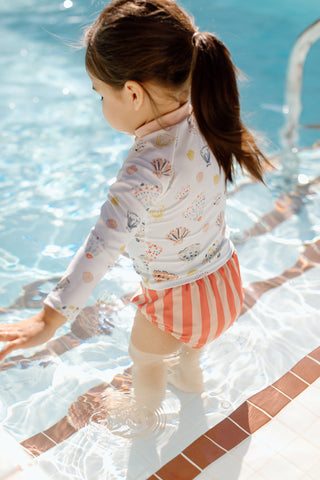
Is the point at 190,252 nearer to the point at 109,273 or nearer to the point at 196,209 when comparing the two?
the point at 196,209

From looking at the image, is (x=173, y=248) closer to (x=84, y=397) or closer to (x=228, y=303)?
(x=228, y=303)

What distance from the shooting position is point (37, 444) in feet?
5.73

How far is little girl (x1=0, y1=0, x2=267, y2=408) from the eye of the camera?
1.28 m

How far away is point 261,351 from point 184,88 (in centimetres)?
111

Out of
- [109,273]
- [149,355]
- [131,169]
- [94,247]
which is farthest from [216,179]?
[109,273]

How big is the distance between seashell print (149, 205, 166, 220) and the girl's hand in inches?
14.2

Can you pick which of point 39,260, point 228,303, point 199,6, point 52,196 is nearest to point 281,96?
point 199,6

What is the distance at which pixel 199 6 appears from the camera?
19.0 ft

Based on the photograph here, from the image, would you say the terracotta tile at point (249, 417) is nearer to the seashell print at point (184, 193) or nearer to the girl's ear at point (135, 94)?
the seashell print at point (184, 193)

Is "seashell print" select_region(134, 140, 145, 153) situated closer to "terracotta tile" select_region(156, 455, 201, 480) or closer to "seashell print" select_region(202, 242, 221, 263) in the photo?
"seashell print" select_region(202, 242, 221, 263)

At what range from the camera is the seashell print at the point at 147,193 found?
130 cm

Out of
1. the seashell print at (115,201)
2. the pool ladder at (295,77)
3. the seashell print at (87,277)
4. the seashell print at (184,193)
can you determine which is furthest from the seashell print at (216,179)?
the pool ladder at (295,77)

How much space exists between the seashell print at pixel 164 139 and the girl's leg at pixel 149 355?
1.89ft

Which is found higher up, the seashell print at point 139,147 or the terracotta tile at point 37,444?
the seashell print at point 139,147
